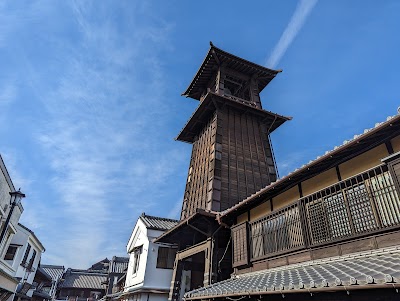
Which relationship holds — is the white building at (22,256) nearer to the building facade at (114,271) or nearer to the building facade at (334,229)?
the building facade at (114,271)

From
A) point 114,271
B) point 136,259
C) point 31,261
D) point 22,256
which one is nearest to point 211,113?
point 136,259

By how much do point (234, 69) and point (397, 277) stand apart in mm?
21411

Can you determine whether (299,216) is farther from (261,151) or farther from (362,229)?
(261,151)

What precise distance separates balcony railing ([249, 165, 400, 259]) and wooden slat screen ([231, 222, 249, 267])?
0.53 m

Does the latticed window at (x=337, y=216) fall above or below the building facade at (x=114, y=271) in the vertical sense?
below

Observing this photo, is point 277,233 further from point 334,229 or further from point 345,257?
point 345,257

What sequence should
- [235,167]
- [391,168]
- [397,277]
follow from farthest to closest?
[235,167]
[391,168]
[397,277]

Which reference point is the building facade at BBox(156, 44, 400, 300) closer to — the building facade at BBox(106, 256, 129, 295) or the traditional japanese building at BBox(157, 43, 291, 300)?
the traditional japanese building at BBox(157, 43, 291, 300)

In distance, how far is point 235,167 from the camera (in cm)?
1784

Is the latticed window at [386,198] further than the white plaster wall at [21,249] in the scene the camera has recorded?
No

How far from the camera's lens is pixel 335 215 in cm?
746

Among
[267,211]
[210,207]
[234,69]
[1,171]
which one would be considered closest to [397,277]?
[267,211]

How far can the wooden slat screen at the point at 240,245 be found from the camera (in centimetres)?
1047

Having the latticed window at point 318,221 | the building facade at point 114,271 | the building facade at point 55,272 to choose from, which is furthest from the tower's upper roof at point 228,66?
the building facade at point 55,272
